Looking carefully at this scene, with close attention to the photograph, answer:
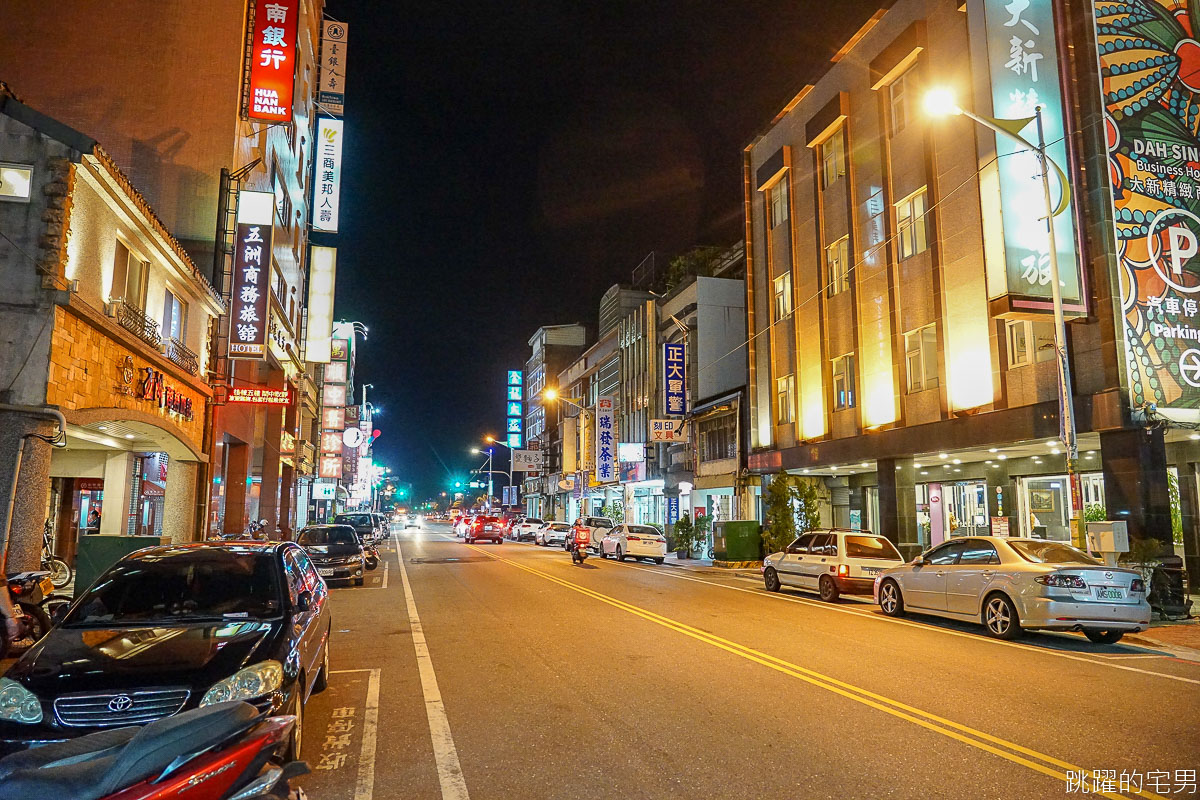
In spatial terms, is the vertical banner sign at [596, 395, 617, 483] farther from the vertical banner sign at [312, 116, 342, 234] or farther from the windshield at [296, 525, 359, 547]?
the windshield at [296, 525, 359, 547]

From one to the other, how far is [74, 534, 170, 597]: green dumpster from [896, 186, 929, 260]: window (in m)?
20.2

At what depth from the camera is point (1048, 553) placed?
1176 cm

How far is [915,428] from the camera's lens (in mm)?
22234

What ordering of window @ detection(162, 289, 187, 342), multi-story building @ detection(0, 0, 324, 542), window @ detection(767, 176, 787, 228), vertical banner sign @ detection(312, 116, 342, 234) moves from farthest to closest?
vertical banner sign @ detection(312, 116, 342, 234)
window @ detection(767, 176, 787, 228)
multi-story building @ detection(0, 0, 324, 542)
window @ detection(162, 289, 187, 342)

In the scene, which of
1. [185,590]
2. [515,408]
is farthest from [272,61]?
[515,408]

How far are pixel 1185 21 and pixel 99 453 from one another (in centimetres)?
2804

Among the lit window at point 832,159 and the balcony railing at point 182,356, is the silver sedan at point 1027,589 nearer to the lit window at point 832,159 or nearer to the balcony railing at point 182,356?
the balcony railing at point 182,356

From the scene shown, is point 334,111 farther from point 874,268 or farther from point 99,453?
point 874,268

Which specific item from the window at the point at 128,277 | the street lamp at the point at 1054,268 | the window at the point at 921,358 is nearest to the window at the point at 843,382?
the window at the point at 921,358

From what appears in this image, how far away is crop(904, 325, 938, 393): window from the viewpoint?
2225 cm

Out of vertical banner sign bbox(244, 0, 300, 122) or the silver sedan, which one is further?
vertical banner sign bbox(244, 0, 300, 122)

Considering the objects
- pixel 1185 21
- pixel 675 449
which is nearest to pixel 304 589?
pixel 1185 21

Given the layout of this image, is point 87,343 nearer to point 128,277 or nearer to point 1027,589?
point 128,277

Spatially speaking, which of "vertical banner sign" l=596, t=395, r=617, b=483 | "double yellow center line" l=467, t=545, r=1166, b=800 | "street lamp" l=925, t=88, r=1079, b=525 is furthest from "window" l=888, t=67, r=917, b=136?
"vertical banner sign" l=596, t=395, r=617, b=483
